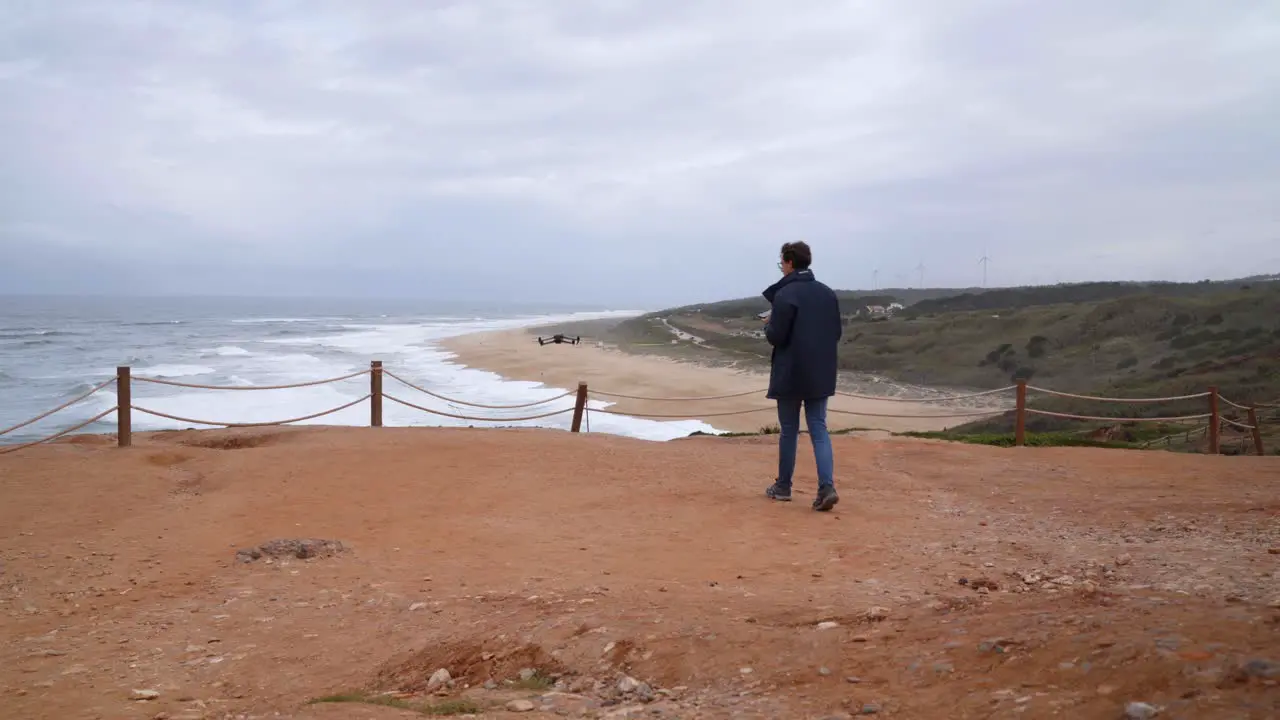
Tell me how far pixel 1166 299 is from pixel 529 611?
109ft

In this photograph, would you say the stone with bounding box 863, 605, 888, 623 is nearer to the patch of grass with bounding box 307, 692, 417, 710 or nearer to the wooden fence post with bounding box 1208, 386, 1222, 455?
the patch of grass with bounding box 307, 692, 417, 710

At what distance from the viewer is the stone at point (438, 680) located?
354cm

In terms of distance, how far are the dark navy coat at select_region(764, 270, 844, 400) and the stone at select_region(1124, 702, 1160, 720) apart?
393 centimetres

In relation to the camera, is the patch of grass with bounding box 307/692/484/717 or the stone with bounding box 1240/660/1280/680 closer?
the stone with bounding box 1240/660/1280/680

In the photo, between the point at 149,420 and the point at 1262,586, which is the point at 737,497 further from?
the point at 149,420

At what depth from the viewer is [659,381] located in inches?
1112

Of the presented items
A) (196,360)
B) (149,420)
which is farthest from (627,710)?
(196,360)

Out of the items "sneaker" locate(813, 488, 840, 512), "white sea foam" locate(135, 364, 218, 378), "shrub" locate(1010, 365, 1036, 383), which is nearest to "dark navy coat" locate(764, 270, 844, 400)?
"sneaker" locate(813, 488, 840, 512)

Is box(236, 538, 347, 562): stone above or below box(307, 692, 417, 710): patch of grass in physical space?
below

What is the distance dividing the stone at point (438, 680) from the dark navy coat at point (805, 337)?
11.5 feet

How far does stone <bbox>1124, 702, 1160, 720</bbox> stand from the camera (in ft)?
7.79

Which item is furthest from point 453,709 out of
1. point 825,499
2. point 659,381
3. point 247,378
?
point 247,378

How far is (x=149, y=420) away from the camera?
2036 cm

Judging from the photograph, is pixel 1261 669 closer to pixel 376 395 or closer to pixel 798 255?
pixel 798 255
